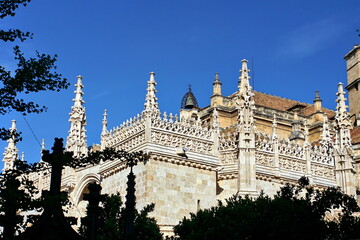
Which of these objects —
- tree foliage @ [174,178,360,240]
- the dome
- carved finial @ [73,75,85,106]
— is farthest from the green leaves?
the dome

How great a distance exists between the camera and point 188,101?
52.6 m

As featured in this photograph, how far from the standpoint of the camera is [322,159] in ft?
91.1

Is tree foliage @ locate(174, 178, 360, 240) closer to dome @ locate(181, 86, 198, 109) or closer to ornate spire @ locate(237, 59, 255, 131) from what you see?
ornate spire @ locate(237, 59, 255, 131)

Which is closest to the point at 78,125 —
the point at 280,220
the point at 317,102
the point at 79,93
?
the point at 79,93

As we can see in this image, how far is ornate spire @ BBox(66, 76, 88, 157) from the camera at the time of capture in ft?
87.2

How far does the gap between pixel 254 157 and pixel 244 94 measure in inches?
105

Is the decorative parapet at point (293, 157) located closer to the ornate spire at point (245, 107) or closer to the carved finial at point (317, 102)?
the ornate spire at point (245, 107)

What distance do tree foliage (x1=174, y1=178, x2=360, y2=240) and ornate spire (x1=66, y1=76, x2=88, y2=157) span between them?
336 inches

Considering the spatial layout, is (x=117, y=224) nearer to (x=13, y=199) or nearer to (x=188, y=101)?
(x=13, y=199)

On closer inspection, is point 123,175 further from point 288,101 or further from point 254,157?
point 288,101

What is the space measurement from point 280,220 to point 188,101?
118 ft

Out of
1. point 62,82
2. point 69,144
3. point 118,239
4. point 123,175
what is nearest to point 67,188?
point 69,144

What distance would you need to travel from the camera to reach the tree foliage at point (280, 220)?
16.7 meters

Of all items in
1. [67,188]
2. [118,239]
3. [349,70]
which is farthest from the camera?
[349,70]
